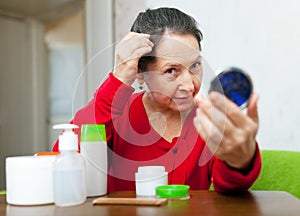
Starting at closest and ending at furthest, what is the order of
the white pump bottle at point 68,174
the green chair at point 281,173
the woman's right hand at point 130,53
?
1. the white pump bottle at point 68,174
2. the woman's right hand at point 130,53
3. the green chair at point 281,173

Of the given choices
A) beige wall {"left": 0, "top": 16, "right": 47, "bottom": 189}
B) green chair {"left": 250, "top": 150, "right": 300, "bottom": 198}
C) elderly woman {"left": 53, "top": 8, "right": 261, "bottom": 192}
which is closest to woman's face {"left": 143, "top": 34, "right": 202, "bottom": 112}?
elderly woman {"left": 53, "top": 8, "right": 261, "bottom": 192}

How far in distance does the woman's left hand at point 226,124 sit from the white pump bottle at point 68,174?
0.19 m

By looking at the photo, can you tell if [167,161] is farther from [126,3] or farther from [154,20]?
[126,3]

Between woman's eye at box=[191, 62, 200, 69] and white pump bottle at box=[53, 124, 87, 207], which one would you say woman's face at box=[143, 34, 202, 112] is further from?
white pump bottle at box=[53, 124, 87, 207]

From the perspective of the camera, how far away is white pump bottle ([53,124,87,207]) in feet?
1.98

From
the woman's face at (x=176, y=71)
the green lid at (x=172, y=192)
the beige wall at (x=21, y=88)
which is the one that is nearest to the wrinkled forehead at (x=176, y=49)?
the woman's face at (x=176, y=71)

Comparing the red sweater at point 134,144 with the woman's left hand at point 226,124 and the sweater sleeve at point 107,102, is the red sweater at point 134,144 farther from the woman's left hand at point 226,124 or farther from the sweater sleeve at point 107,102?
the woman's left hand at point 226,124

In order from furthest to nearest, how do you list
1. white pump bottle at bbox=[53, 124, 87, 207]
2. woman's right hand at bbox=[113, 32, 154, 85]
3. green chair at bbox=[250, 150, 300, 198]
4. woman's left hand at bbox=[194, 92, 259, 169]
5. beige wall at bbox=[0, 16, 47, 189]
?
beige wall at bbox=[0, 16, 47, 189] < green chair at bbox=[250, 150, 300, 198] < woman's right hand at bbox=[113, 32, 154, 85] < white pump bottle at bbox=[53, 124, 87, 207] < woman's left hand at bbox=[194, 92, 259, 169]

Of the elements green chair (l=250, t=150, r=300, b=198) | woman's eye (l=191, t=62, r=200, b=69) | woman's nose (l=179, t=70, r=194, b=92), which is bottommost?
green chair (l=250, t=150, r=300, b=198)

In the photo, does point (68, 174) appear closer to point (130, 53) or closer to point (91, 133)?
point (91, 133)

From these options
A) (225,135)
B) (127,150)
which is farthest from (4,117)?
(225,135)

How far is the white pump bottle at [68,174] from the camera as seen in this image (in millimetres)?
604

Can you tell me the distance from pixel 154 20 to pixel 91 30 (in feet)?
4.54

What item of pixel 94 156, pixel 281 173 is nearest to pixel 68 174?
pixel 94 156
